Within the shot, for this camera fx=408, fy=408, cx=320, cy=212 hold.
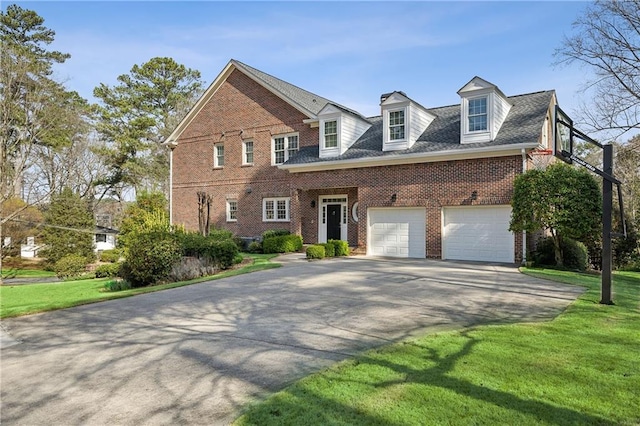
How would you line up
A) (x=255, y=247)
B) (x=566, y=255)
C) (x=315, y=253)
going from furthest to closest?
1. (x=255, y=247)
2. (x=315, y=253)
3. (x=566, y=255)

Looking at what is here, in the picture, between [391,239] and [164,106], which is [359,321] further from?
[164,106]

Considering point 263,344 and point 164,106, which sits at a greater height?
point 164,106

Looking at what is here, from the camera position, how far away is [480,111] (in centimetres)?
1614

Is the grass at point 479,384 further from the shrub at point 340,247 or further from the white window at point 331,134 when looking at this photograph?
the white window at point 331,134

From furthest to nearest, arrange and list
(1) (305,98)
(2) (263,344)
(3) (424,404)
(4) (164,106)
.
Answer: (4) (164,106) → (1) (305,98) → (2) (263,344) → (3) (424,404)

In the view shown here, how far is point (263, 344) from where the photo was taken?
542cm

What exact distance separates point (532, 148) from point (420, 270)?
250 inches

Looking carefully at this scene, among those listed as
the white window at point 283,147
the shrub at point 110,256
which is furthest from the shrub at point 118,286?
the shrub at point 110,256

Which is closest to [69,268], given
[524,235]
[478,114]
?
[478,114]

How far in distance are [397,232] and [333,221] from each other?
3.86m

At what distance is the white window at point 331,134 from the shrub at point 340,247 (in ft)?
15.9

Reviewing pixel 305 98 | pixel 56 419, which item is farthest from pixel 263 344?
pixel 305 98

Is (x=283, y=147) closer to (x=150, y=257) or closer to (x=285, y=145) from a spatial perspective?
(x=285, y=145)

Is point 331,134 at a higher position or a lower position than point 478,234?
higher
